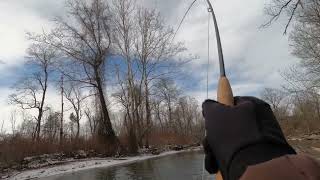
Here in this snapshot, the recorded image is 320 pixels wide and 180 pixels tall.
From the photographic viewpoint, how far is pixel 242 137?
Result: 3.34 ft

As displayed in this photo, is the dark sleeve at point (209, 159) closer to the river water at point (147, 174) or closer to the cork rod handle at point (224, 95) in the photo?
the cork rod handle at point (224, 95)

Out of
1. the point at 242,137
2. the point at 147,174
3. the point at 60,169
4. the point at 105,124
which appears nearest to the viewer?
the point at 242,137

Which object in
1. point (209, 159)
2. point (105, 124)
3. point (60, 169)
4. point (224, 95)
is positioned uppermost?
point (105, 124)

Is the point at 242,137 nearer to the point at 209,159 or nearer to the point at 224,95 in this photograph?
the point at 209,159

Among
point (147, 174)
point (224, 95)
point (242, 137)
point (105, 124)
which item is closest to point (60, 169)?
point (147, 174)

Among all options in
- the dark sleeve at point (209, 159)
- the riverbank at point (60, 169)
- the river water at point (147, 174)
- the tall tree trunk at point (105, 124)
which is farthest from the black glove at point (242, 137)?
the tall tree trunk at point (105, 124)

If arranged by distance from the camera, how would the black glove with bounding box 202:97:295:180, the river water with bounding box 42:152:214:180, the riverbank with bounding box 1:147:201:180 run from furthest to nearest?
the riverbank with bounding box 1:147:201:180 < the river water with bounding box 42:152:214:180 < the black glove with bounding box 202:97:295:180

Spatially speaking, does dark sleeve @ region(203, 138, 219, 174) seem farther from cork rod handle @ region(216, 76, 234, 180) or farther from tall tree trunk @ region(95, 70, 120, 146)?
tall tree trunk @ region(95, 70, 120, 146)

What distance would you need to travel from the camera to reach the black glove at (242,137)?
0.98 m

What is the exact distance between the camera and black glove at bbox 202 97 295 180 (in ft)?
3.22

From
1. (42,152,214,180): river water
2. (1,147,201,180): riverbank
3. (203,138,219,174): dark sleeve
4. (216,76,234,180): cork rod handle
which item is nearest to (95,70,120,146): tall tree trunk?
(1,147,201,180): riverbank

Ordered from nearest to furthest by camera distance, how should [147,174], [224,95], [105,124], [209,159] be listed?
[209,159] < [224,95] < [147,174] < [105,124]

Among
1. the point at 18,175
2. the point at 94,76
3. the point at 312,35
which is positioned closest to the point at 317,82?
the point at 312,35

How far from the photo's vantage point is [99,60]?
30.0 metres
